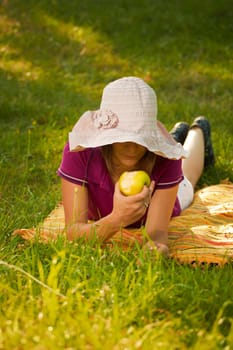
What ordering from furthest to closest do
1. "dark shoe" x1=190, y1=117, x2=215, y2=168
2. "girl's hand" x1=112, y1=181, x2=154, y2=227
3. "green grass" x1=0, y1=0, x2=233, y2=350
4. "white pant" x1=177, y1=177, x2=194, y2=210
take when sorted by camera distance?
"dark shoe" x1=190, y1=117, x2=215, y2=168, "white pant" x1=177, y1=177, x2=194, y2=210, "girl's hand" x1=112, y1=181, x2=154, y2=227, "green grass" x1=0, y1=0, x2=233, y2=350

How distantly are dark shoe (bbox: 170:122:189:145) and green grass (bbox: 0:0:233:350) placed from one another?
0.33 meters

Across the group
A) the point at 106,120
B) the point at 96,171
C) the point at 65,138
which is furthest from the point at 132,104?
the point at 65,138

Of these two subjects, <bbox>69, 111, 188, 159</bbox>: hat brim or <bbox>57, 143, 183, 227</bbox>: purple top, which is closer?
<bbox>69, 111, 188, 159</bbox>: hat brim

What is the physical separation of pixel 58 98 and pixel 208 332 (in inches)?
186

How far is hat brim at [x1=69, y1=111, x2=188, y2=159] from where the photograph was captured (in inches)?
127

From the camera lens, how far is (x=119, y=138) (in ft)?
10.5

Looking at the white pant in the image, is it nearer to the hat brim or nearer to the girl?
the girl

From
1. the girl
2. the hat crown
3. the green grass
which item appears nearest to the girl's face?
the girl

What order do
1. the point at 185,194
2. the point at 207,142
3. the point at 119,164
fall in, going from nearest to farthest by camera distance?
1. the point at 119,164
2. the point at 185,194
3. the point at 207,142

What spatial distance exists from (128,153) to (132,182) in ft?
0.90

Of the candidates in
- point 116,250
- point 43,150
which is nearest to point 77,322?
point 116,250

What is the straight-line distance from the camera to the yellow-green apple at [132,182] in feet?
10.4

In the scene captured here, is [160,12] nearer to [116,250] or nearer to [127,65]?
[127,65]

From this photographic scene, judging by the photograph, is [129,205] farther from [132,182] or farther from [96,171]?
[96,171]
